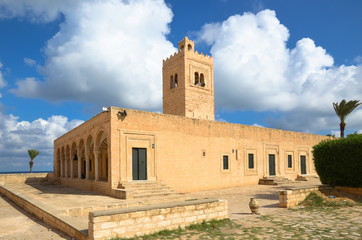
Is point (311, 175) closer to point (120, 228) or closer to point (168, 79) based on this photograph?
point (168, 79)

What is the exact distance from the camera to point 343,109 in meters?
27.7

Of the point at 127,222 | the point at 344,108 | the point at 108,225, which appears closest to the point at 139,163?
the point at 127,222

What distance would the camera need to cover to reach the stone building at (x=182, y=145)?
14.0 m

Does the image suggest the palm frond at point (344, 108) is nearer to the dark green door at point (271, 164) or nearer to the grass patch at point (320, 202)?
the dark green door at point (271, 164)

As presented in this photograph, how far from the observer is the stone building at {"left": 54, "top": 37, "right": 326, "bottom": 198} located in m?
14.0

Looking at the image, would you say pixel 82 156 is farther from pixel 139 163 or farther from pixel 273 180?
pixel 273 180

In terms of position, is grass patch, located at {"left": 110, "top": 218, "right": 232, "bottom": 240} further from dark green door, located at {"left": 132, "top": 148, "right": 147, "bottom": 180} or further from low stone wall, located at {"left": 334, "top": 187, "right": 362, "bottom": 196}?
low stone wall, located at {"left": 334, "top": 187, "right": 362, "bottom": 196}

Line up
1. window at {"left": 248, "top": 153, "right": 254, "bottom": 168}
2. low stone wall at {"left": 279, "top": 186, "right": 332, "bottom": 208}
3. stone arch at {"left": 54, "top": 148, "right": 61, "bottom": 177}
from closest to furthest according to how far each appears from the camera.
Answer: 1. low stone wall at {"left": 279, "top": 186, "right": 332, "bottom": 208}
2. window at {"left": 248, "top": 153, "right": 254, "bottom": 168}
3. stone arch at {"left": 54, "top": 148, "right": 61, "bottom": 177}

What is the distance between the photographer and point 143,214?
256 inches

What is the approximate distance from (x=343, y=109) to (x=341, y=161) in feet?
53.8

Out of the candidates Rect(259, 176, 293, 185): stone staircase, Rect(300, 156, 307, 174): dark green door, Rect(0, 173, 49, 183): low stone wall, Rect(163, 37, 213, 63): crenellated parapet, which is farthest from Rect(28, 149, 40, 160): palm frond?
Rect(300, 156, 307, 174): dark green door

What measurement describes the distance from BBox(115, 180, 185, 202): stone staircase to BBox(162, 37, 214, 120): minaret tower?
32.9 feet

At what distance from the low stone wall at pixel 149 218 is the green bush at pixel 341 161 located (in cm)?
855

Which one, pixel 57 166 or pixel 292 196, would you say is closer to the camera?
pixel 292 196
